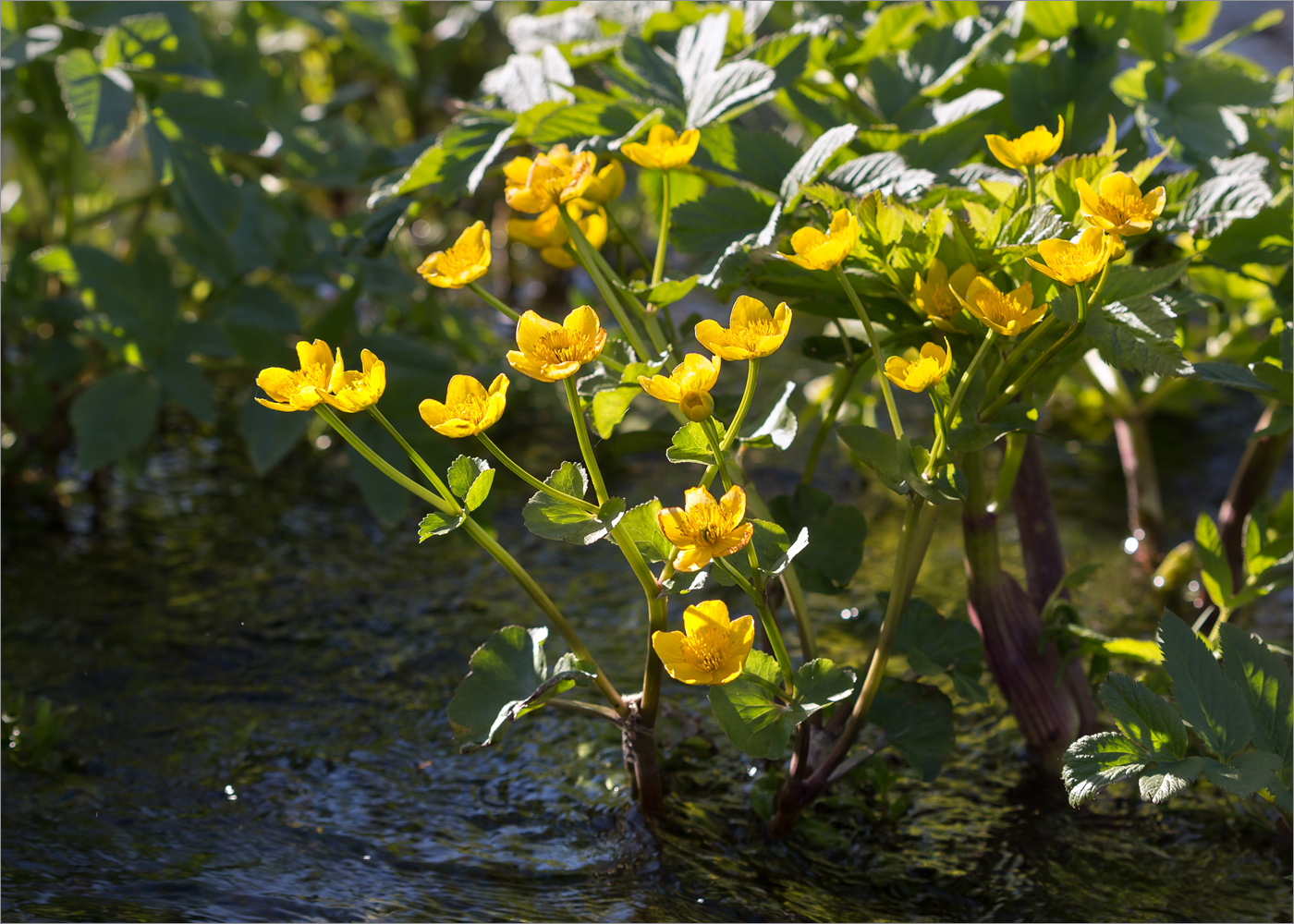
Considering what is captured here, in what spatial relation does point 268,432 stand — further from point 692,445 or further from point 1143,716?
point 1143,716

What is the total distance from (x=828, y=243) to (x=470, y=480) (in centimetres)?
40

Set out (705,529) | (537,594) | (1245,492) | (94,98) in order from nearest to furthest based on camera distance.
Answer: (705,529) → (537,594) → (94,98) → (1245,492)

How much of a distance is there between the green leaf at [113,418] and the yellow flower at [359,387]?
3.23 ft

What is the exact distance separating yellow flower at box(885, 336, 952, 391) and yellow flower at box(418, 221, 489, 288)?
1.35 ft

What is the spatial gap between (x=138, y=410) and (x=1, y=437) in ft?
1.93

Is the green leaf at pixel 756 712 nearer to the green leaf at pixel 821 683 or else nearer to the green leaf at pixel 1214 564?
the green leaf at pixel 821 683

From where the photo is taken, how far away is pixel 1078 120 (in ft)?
4.72

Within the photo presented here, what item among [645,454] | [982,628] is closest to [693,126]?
[982,628]

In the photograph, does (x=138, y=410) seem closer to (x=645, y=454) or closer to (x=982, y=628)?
Result: (x=645, y=454)

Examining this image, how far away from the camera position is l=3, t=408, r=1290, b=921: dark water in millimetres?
1259

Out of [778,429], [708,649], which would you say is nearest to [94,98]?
[778,429]

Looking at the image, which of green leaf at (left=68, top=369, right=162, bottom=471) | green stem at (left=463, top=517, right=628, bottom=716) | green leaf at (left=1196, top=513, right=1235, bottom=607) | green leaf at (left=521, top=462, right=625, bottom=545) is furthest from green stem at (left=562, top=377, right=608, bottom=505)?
green leaf at (left=68, top=369, right=162, bottom=471)

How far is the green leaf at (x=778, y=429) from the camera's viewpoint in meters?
1.07

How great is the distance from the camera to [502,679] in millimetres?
1102
